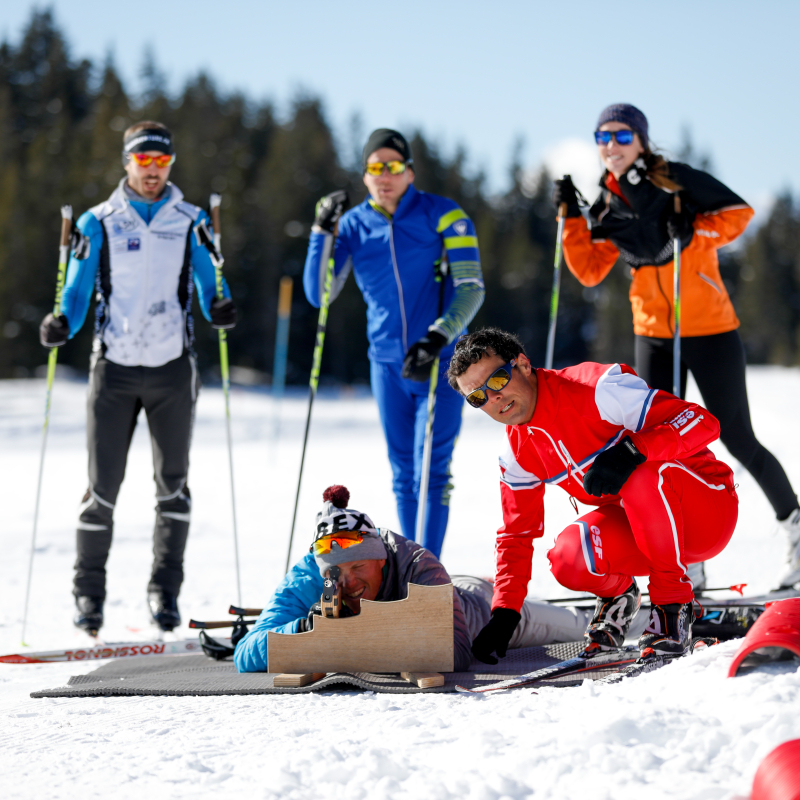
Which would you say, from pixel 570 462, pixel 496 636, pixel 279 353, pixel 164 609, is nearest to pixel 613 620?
pixel 496 636

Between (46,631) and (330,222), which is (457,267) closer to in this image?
(330,222)

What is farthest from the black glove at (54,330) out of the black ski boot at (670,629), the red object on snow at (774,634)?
the red object on snow at (774,634)

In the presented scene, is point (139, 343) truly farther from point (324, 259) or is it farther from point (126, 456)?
point (324, 259)

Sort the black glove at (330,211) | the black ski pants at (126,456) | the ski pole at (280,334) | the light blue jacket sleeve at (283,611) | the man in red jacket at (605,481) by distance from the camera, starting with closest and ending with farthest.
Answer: the man in red jacket at (605,481) < the light blue jacket sleeve at (283,611) < the black ski pants at (126,456) < the black glove at (330,211) < the ski pole at (280,334)

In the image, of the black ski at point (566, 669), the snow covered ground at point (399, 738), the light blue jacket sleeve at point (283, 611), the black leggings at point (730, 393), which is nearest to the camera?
the snow covered ground at point (399, 738)

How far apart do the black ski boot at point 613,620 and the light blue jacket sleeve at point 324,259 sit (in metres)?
2.22

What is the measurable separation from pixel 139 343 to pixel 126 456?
1.85 feet

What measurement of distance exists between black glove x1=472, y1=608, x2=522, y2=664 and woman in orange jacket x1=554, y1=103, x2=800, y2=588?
144 cm

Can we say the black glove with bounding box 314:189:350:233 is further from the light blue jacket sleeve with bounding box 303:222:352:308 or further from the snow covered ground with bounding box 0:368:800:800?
the snow covered ground with bounding box 0:368:800:800

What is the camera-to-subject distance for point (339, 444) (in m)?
15.9

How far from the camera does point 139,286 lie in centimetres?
434

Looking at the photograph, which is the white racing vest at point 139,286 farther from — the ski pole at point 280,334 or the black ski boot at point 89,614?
the ski pole at point 280,334

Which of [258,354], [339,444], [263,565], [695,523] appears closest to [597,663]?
[695,523]

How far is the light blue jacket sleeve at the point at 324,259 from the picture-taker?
4555 mm
